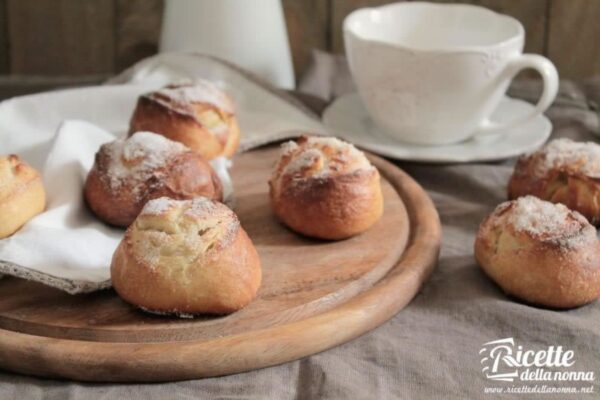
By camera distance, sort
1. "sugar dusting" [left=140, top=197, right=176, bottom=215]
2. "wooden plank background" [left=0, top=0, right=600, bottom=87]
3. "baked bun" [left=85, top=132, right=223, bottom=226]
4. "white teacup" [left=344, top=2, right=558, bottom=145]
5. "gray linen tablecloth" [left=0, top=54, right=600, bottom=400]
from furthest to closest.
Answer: "wooden plank background" [left=0, top=0, right=600, bottom=87], "white teacup" [left=344, top=2, right=558, bottom=145], "baked bun" [left=85, top=132, right=223, bottom=226], "sugar dusting" [left=140, top=197, right=176, bottom=215], "gray linen tablecloth" [left=0, top=54, right=600, bottom=400]

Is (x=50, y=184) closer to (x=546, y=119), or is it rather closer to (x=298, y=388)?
(x=298, y=388)

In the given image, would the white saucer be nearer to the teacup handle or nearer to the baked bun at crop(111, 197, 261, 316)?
the teacup handle

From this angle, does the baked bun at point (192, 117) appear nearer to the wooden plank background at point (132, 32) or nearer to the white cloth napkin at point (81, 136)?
the white cloth napkin at point (81, 136)

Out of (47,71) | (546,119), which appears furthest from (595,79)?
(47,71)

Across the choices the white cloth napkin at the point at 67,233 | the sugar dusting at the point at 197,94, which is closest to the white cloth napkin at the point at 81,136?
the white cloth napkin at the point at 67,233

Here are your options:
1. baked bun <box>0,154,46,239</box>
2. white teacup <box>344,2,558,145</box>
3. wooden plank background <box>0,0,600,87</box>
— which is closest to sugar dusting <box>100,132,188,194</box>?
baked bun <box>0,154,46,239</box>
